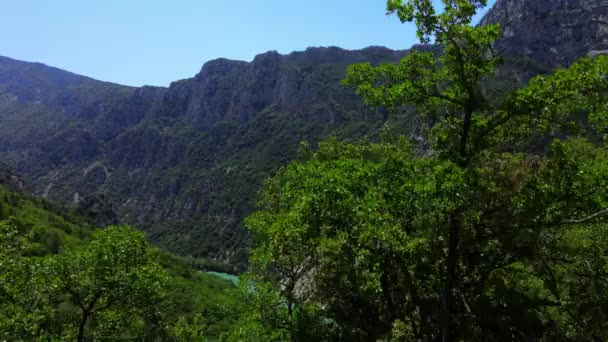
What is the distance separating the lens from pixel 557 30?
158 meters

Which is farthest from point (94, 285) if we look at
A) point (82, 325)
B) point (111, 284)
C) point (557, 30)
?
point (557, 30)

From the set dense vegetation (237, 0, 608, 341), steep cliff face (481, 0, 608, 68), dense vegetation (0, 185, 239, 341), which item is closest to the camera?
dense vegetation (237, 0, 608, 341)

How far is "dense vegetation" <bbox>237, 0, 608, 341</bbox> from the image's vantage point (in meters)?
8.82

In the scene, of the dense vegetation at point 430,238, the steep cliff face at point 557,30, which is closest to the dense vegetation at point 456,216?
the dense vegetation at point 430,238

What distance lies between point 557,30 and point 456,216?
179 meters

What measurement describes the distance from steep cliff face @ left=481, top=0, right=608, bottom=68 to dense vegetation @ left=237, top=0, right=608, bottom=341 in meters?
149

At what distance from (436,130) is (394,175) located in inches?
95.1

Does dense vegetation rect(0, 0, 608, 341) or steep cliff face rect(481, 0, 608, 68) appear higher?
steep cliff face rect(481, 0, 608, 68)

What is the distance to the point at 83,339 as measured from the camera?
13000 mm

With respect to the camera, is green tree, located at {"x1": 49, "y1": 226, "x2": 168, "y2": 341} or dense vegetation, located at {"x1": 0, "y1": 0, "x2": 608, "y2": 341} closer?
dense vegetation, located at {"x1": 0, "y1": 0, "x2": 608, "y2": 341}

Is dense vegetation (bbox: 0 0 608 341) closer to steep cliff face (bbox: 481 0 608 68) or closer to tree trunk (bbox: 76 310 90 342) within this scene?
tree trunk (bbox: 76 310 90 342)

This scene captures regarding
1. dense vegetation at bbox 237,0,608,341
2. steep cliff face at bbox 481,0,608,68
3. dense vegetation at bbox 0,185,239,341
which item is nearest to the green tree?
dense vegetation at bbox 0,185,239,341

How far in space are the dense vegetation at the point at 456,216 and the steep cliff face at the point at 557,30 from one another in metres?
149

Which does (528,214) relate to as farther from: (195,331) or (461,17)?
(195,331)
